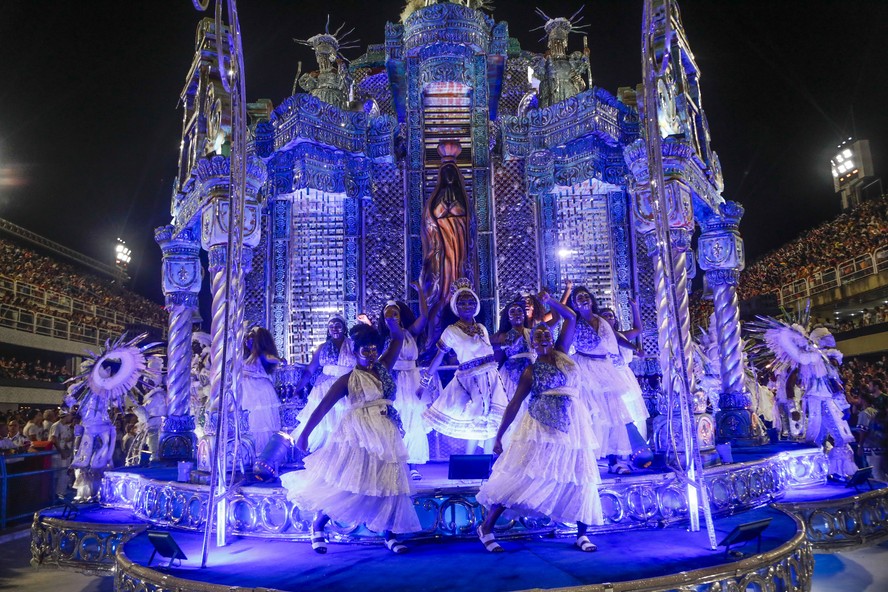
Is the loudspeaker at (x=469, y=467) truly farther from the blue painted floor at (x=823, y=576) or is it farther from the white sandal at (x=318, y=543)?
the white sandal at (x=318, y=543)

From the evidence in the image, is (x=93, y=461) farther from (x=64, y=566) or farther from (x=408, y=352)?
(x=408, y=352)

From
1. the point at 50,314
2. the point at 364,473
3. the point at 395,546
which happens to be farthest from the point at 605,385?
the point at 50,314

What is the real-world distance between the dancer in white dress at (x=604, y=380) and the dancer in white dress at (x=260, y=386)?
11.8 feet

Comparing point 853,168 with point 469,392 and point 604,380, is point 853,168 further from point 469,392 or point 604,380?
point 469,392

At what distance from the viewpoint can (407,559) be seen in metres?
4.36

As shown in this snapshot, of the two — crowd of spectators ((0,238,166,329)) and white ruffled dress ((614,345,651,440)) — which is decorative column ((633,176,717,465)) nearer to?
white ruffled dress ((614,345,651,440))

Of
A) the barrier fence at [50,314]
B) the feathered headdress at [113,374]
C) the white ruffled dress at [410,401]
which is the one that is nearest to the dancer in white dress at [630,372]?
the white ruffled dress at [410,401]

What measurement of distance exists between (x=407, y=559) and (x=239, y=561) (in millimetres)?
1232

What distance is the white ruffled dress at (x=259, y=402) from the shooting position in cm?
709

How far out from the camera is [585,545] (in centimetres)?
439

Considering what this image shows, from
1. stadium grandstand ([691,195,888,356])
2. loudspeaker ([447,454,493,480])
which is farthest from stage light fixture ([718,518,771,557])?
Answer: stadium grandstand ([691,195,888,356])

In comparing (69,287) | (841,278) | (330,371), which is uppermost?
(69,287)

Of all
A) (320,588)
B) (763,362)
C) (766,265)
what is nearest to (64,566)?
(320,588)

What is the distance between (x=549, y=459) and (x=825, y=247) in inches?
1008
